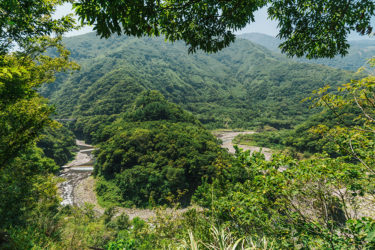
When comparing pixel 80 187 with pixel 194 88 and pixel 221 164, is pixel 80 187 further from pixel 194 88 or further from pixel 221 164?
pixel 194 88

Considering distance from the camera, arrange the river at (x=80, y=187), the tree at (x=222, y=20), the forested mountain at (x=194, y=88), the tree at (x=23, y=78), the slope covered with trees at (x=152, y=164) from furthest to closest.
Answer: the forested mountain at (x=194, y=88) < the slope covered with trees at (x=152, y=164) < the river at (x=80, y=187) < the tree at (x=23, y=78) < the tree at (x=222, y=20)

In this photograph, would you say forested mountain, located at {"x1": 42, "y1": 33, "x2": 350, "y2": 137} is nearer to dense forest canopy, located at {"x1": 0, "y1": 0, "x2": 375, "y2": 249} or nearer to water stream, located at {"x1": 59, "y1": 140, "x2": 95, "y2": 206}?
water stream, located at {"x1": 59, "y1": 140, "x2": 95, "y2": 206}

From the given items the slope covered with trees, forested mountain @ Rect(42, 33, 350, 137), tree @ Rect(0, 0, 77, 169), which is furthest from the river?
forested mountain @ Rect(42, 33, 350, 137)

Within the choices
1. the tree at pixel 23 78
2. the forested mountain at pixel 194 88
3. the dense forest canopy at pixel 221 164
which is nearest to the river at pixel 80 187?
the dense forest canopy at pixel 221 164

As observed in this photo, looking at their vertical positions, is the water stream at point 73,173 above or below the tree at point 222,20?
below

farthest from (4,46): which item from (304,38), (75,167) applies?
(75,167)

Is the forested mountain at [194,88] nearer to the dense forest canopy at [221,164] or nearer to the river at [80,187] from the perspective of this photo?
the river at [80,187]

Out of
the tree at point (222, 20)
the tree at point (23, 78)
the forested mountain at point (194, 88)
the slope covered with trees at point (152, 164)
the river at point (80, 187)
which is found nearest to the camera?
the tree at point (222, 20)
